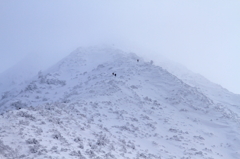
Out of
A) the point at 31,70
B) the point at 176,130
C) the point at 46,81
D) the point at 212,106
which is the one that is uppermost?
the point at 212,106

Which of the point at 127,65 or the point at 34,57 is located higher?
the point at 127,65

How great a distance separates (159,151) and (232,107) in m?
23.8

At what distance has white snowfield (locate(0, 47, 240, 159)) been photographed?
1552 cm

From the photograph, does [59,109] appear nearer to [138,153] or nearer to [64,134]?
[64,134]

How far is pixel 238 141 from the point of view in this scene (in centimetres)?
2519

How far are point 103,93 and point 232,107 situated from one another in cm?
2239

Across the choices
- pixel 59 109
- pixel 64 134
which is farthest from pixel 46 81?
pixel 64 134

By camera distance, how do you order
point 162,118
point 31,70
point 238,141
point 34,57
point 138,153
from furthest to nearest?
point 34,57 < point 31,70 < point 162,118 < point 238,141 < point 138,153

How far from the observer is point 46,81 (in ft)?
141

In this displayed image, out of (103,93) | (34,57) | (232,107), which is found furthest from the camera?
(34,57)

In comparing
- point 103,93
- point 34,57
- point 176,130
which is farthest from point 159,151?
point 34,57

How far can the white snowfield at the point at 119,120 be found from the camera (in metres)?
15.5

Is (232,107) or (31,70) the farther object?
(31,70)

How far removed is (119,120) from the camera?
1005 inches
